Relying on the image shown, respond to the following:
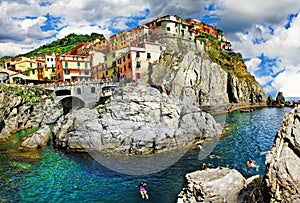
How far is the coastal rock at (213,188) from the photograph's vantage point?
1376 cm

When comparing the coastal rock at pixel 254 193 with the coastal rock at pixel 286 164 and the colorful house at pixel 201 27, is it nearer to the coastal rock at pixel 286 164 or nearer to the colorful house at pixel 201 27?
the coastal rock at pixel 286 164

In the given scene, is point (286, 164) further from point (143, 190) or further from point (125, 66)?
point (125, 66)

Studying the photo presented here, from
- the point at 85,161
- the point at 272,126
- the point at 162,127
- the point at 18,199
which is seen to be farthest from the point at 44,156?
the point at 272,126

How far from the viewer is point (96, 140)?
1270 inches

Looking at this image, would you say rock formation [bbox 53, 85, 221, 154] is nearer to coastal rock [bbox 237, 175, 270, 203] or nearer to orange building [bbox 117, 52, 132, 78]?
coastal rock [bbox 237, 175, 270, 203]


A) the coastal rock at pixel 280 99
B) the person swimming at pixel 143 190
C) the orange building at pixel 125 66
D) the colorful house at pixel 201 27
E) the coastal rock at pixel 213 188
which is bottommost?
the person swimming at pixel 143 190

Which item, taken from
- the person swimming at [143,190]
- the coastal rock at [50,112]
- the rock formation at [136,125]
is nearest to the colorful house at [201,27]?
the coastal rock at [50,112]

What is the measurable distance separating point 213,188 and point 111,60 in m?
56.7

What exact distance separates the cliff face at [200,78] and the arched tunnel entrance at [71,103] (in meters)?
19.6

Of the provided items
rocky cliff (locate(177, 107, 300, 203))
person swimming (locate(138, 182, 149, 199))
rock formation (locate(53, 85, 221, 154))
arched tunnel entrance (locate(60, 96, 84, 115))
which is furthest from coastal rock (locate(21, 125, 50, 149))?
rocky cliff (locate(177, 107, 300, 203))

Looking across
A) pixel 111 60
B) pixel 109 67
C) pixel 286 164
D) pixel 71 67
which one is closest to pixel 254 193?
pixel 286 164

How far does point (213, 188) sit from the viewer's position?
46.0ft

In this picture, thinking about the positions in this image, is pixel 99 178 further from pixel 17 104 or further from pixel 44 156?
pixel 17 104

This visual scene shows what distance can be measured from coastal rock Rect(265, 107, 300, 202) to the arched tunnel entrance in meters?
54.3
